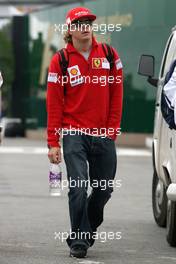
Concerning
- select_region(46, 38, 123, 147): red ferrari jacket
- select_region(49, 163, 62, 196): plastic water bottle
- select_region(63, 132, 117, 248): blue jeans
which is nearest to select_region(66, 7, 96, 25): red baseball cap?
select_region(46, 38, 123, 147): red ferrari jacket

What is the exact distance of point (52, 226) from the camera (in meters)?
9.95

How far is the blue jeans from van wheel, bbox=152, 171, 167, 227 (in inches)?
79.3

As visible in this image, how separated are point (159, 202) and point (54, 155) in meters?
2.74

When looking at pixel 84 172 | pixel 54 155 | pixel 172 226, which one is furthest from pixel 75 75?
pixel 172 226

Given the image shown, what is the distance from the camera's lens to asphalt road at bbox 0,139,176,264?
26.0ft

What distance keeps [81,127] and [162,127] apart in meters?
1.74

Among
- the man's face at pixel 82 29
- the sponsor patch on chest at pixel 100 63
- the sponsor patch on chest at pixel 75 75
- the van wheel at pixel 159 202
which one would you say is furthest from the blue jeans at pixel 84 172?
the van wheel at pixel 159 202

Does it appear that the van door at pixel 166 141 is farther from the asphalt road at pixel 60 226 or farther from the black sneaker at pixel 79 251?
the black sneaker at pixel 79 251

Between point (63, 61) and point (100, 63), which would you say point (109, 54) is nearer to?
point (100, 63)

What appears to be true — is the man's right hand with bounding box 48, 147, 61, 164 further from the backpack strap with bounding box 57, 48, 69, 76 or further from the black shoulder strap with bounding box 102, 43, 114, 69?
the black shoulder strap with bounding box 102, 43, 114, 69

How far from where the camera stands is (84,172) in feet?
25.5

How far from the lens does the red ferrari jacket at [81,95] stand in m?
7.76

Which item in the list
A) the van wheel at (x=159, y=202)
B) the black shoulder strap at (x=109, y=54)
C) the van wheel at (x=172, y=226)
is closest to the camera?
the black shoulder strap at (x=109, y=54)

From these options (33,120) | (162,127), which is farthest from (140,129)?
(162,127)
